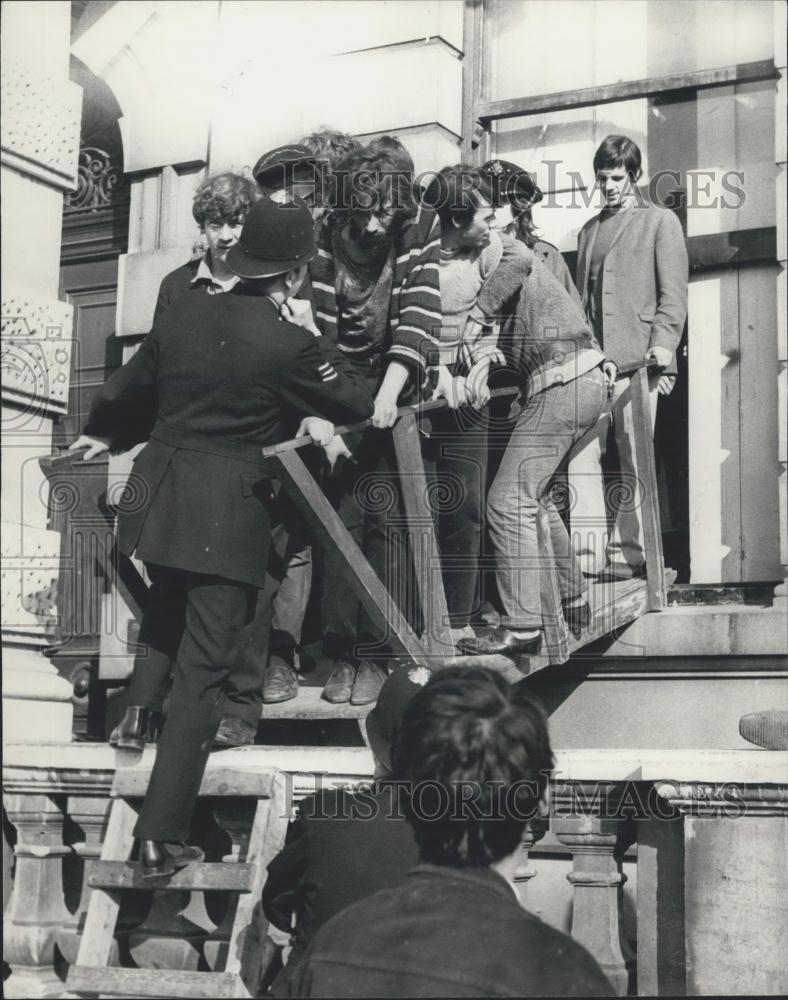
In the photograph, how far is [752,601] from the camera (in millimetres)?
6199

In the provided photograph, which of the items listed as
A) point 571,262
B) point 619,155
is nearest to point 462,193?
point 619,155

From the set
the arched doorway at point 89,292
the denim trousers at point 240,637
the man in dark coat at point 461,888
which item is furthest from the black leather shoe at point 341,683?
the man in dark coat at point 461,888

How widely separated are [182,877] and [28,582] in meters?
1.49

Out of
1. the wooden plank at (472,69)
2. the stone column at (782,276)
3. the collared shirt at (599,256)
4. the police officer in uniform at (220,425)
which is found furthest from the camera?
the wooden plank at (472,69)

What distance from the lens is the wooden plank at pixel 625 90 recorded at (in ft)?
21.3

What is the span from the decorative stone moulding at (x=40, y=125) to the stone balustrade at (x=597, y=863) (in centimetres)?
209

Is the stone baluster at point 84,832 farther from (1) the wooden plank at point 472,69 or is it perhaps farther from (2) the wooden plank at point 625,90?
(2) the wooden plank at point 625,90

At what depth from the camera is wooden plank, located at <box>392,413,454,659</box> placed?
202 inches

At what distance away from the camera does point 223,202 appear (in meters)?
5.76

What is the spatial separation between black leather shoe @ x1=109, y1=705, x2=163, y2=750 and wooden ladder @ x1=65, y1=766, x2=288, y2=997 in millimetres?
140

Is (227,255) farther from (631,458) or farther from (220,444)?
(631,458)

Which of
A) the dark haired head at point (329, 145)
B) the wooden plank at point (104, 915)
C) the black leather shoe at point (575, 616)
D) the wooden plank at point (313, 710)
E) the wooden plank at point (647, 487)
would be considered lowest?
the wooden plank at point (104, 915)

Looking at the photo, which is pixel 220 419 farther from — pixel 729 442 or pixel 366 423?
pixel 729 442

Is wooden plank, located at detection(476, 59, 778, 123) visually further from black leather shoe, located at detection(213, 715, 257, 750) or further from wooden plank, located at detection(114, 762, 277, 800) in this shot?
wooden plank, located at detection(114, 762, 277, 800)
